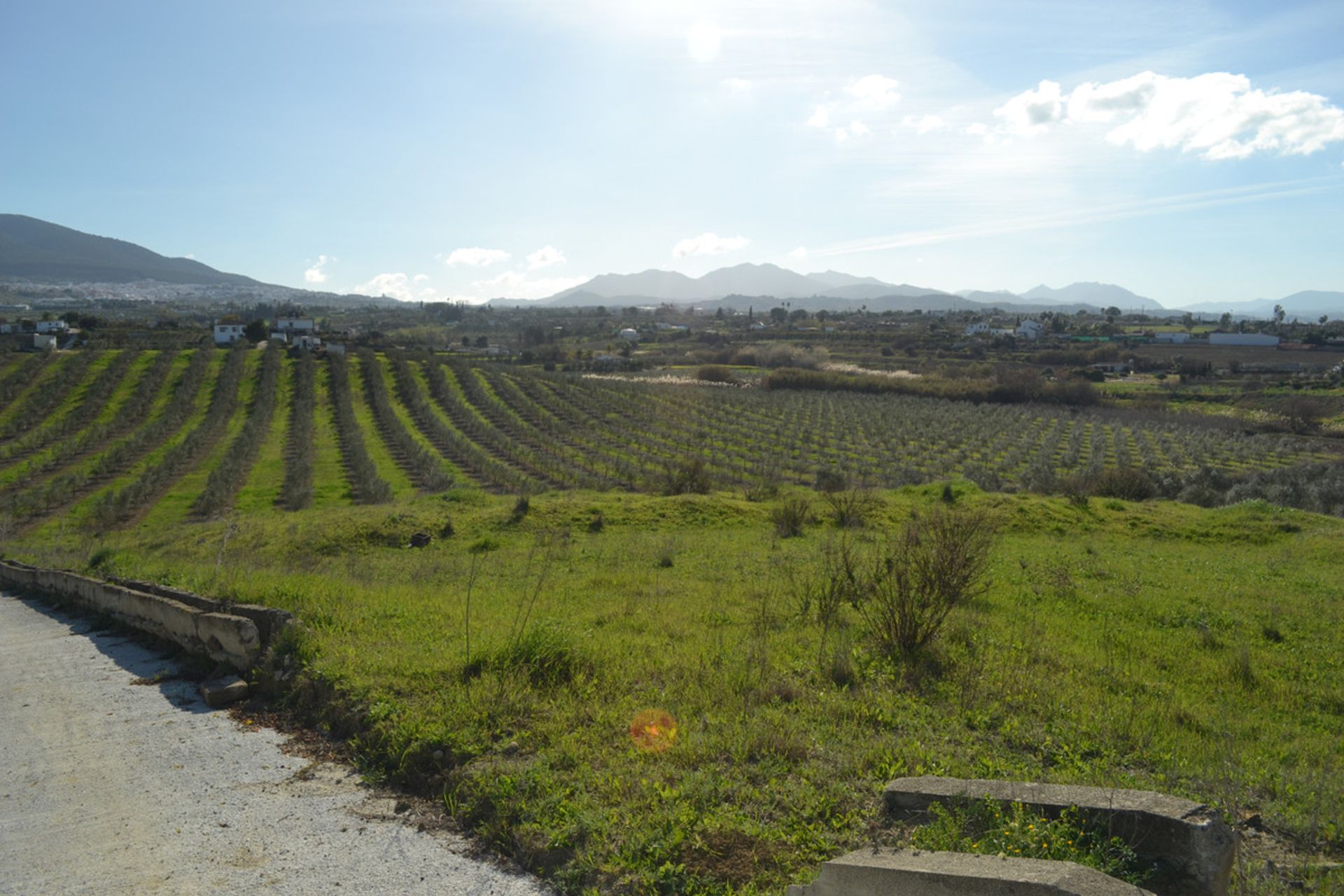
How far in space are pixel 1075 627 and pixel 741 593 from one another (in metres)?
3.96

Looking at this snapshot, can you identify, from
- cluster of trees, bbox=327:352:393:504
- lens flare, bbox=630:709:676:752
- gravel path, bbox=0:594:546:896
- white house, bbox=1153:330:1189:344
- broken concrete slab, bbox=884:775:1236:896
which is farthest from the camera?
white house, bbox=1153:330:1189:344

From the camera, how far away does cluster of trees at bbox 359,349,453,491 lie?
37812mm

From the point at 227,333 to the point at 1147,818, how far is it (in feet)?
321

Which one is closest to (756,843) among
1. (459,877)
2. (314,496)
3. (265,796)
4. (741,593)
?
(459,877)

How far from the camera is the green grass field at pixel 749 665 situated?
4.42m

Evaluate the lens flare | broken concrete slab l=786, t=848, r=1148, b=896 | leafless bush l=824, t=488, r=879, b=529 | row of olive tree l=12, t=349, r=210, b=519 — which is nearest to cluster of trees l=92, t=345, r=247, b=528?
row of olive tree l=12, t=349, r=210, b=519

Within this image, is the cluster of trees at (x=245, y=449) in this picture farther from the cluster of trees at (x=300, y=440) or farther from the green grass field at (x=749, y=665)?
the green grass field at (x=749, y=665)

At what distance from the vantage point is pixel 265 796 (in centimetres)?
492

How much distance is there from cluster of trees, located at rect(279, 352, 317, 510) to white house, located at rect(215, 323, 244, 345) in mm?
14756

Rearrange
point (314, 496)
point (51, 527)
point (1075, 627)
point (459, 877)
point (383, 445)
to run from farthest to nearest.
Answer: point (383, 445), point (314, 496), point (51, 527), point (1075, 627), point (459, 877)

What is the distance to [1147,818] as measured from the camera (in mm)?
3684

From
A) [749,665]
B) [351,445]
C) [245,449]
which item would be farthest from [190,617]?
[351,445]

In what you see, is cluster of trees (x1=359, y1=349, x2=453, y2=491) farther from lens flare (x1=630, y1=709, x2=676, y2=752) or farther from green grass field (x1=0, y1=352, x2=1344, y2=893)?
lens flare (x1=630, y1=709, x2=676, y2=752)

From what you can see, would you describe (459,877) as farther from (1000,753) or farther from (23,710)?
(23,710)
